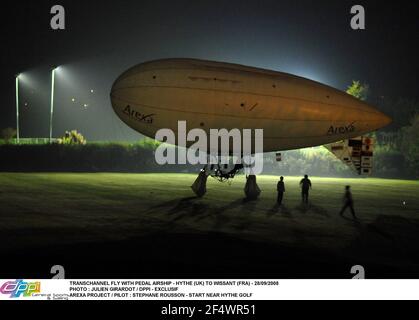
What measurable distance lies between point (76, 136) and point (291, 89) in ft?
171

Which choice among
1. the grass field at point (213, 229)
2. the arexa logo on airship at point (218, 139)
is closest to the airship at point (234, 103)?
the arexa logo on airship at point (218, 139)

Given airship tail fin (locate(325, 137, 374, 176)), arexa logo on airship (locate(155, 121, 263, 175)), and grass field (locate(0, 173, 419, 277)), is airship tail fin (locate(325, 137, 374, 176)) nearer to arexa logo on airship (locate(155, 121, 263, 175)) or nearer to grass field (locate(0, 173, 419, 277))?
grass field (locate(0, 173, 419, 277))

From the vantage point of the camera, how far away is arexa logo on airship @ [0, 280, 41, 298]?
878cm

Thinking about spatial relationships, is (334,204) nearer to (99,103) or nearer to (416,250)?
(416,250)

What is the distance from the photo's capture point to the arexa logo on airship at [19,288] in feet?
28.8

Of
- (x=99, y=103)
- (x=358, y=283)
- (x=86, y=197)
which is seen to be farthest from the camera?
(x=99, y=103)

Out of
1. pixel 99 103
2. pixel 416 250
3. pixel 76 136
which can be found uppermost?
pixel 99 103

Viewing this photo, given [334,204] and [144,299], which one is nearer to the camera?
[144,299]

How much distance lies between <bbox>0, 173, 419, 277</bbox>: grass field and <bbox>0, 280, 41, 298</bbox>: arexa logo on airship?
1225 mm

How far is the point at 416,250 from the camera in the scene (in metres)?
13.5

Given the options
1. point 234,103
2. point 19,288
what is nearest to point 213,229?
point 234,103

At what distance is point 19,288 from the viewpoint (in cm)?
886

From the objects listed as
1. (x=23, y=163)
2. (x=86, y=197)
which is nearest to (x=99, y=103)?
(x=23, y=163)
